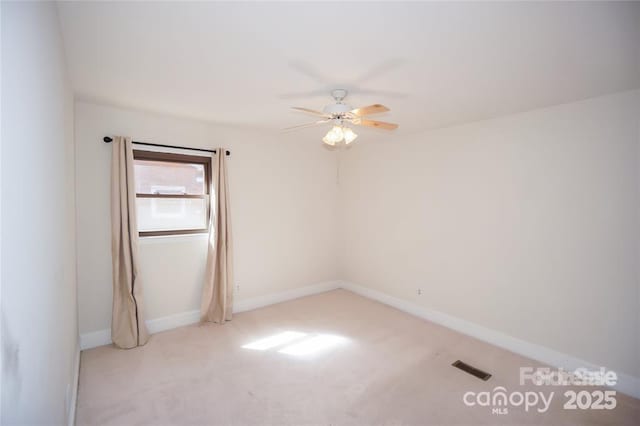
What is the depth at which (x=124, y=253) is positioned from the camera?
3.12 m

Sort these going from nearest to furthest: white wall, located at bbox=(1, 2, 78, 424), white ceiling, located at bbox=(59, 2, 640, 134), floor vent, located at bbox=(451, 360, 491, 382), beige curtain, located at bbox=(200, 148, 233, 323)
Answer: white wall, located at bbox=(1, 2, 78, 424), white ceiling, located at bbox=(59, 2, 640, 134), floor vent, located at bbox=(451, 360, 491, 382), beige curtain, located at bbox=(200, 148, 233, 323)

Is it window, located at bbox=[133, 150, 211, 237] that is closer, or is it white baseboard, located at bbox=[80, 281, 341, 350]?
white baseboard, located at bbox=[80, 281, 341, 350]

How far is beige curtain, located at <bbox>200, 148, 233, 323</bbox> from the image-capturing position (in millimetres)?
3727

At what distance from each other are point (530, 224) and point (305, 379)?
2.68 m

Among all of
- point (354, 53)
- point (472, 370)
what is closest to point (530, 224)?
point (472, 370)

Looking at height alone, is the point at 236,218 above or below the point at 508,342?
above

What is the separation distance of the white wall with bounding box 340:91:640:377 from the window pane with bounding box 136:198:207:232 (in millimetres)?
2614

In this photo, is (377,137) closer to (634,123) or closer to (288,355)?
(634,123)

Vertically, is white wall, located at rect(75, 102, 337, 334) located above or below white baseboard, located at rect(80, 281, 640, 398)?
above

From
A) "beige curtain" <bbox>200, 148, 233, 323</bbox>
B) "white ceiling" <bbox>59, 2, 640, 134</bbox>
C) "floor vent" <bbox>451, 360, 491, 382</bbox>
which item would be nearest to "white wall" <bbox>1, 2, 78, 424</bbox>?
"white ceiling" <bbox>59, 2, 640, 134</bbox>

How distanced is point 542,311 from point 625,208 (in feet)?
3.85

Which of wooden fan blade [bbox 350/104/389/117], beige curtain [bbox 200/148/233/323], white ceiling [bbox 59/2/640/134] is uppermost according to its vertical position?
white ceiling [bbox 59/2/640/134]

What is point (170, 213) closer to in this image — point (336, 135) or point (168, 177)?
point (168, 177)

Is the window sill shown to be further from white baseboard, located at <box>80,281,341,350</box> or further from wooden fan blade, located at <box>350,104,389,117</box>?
wooden fan blade, located at <box>350,104,389,117</box>
